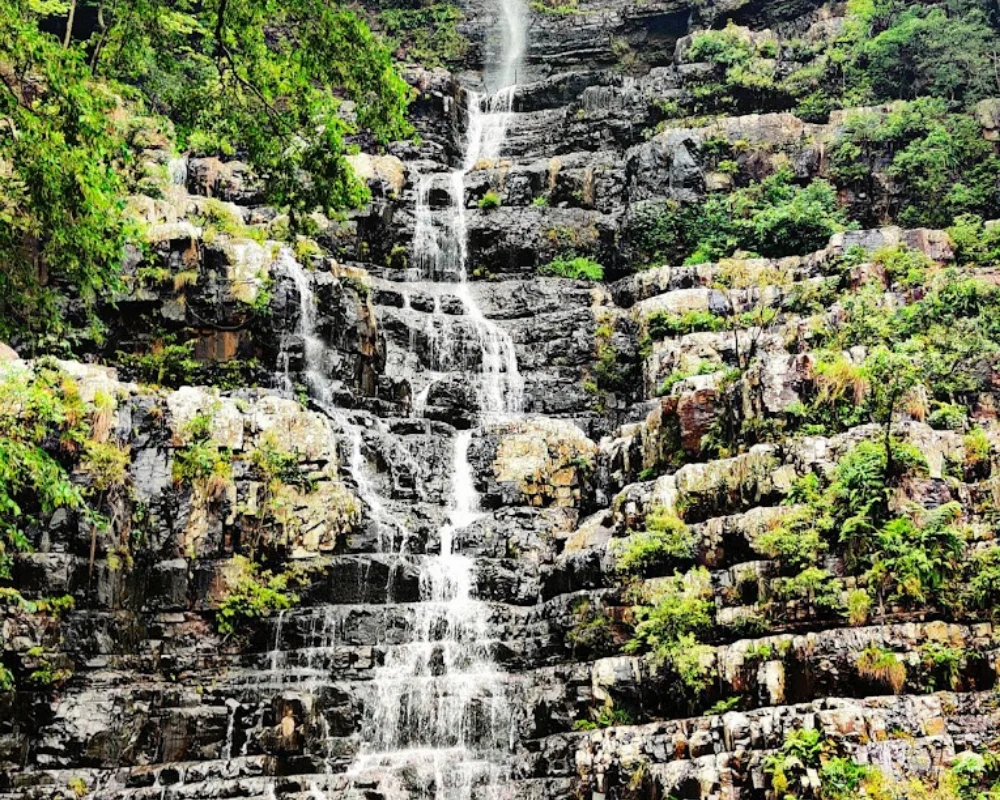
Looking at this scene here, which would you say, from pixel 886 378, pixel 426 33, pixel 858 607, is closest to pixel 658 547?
pixel 858 607

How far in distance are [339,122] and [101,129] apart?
96.0 inches

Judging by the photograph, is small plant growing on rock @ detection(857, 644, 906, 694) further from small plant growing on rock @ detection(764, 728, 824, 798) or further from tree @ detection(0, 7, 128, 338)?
tree @ detection(0, 7, 128, 338)

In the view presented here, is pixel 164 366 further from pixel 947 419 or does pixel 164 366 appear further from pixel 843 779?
pixel 843 779

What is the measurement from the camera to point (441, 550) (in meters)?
18.4

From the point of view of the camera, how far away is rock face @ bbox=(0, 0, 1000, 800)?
41.6 ft

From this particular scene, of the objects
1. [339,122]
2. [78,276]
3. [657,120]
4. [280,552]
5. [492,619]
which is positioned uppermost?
[657,120]

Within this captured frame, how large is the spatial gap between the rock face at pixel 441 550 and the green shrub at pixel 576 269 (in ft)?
3.89

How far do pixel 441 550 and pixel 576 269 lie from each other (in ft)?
40.8

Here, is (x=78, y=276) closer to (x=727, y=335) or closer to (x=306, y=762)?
(x=306, y=762)

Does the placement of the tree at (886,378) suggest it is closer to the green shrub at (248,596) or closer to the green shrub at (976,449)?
the green shrub at (976,449)

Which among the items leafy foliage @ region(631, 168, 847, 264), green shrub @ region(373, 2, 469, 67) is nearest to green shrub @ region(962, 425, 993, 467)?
leafy foliage @ region(631, 168, 847, 264)

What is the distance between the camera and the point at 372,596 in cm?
1706

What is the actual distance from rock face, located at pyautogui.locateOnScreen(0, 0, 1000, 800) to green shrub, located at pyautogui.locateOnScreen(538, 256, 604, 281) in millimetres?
1186

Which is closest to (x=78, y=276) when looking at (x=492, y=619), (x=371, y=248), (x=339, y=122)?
(x=339, y=122)
